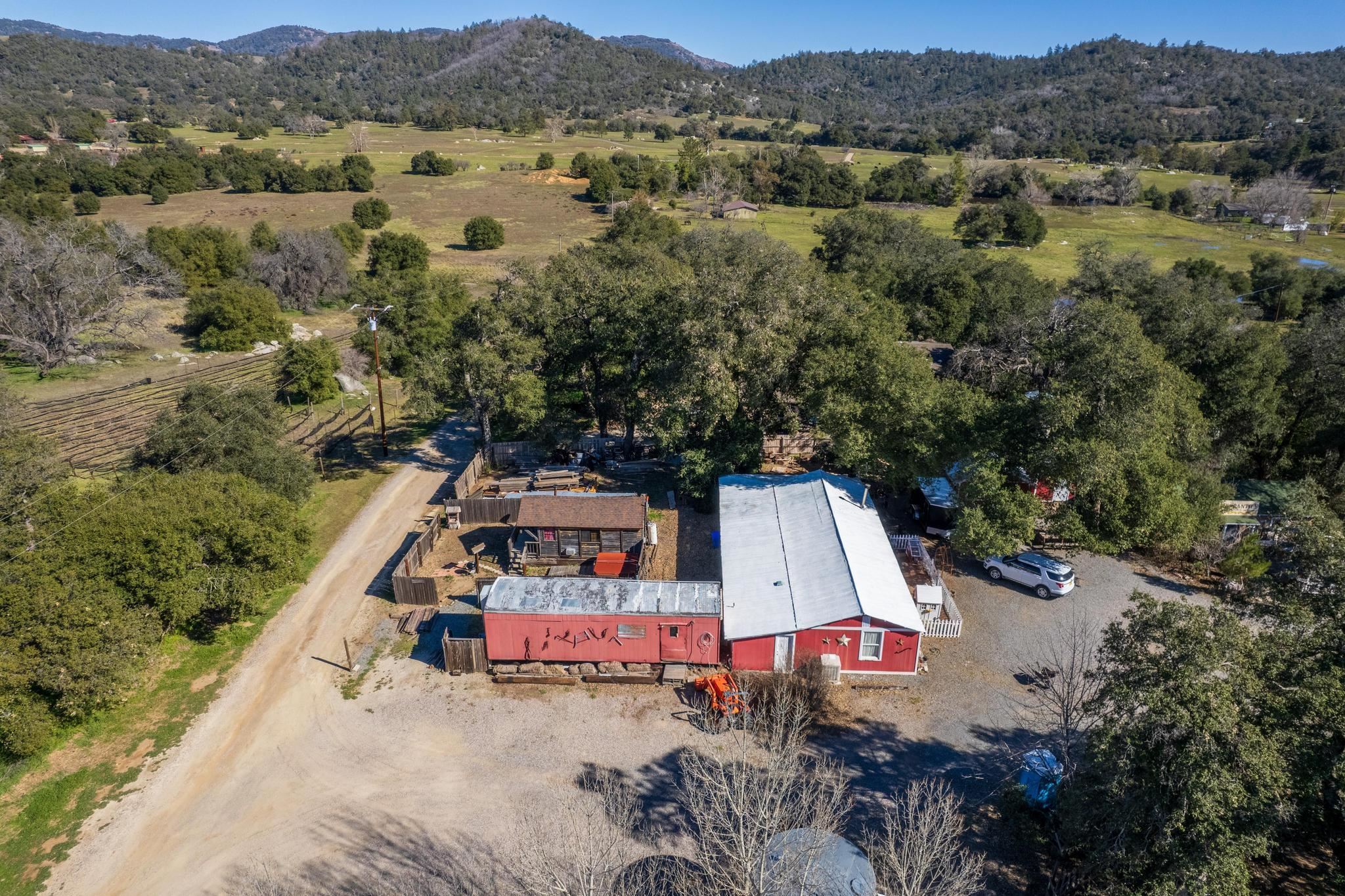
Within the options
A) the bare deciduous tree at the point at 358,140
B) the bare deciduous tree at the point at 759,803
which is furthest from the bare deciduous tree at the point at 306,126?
the bare deciduous tree at the point at 759,803

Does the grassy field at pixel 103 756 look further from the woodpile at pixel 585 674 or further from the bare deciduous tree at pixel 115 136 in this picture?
the bare deciduous tree at pixel 115 136

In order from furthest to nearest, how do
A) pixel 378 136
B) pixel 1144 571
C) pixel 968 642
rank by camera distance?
pixel 378 136 < pixel 1144 571 < pixel 968 642

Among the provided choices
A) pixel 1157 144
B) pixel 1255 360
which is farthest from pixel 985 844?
pixel 1157 144

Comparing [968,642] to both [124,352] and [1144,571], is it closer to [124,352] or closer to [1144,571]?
[1144,571]

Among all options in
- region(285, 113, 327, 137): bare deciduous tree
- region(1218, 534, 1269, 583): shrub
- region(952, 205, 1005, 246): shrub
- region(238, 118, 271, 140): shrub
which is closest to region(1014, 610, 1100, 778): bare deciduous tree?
region(1218, 534, 1269, 583): shrub

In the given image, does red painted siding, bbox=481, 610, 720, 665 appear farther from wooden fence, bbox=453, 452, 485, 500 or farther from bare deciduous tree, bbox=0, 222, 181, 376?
bare deciduous tree, bbox=0, 222, 181, 376

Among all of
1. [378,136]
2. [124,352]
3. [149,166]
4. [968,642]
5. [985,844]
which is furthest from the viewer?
[378,136]
